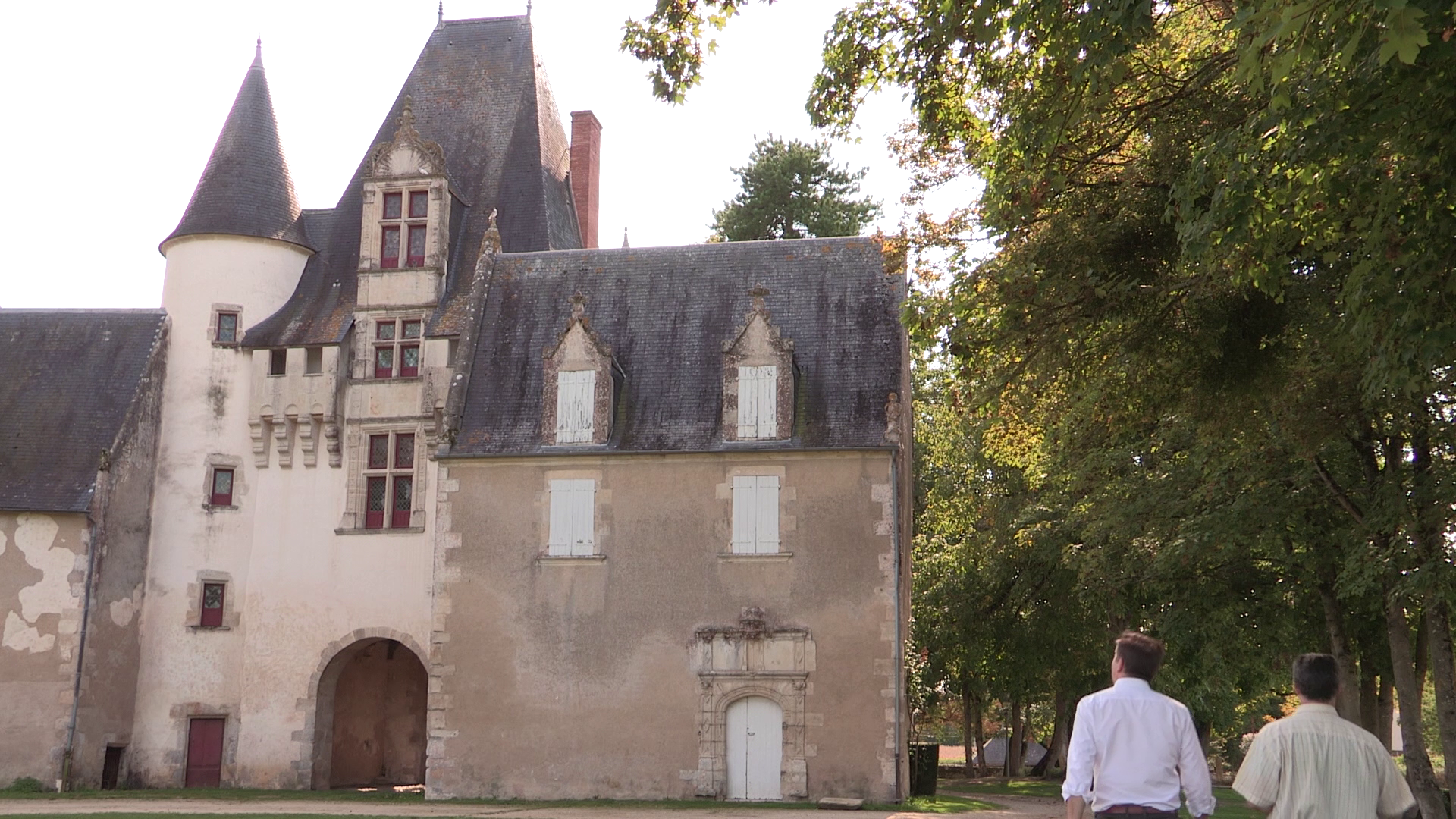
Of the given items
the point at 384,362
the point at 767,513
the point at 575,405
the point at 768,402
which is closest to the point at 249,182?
the point at 384,362

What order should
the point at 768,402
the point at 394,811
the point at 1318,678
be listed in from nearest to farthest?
the point at 1318,678 → the point at 394,811 → the point at 768,402

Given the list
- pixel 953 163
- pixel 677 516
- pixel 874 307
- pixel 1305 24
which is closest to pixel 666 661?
pixel 677 516

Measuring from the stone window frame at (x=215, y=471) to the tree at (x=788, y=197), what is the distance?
1659 cm

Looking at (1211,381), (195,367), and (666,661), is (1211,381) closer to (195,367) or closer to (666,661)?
(666,661)

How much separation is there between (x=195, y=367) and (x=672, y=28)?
18.4 meters

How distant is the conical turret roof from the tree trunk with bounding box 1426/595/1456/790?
2168 centimetres

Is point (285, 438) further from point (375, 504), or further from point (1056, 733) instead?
point (1056, 733)

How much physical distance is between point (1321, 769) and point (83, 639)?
24.1 m

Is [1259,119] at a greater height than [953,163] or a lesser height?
lesser

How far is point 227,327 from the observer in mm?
28281

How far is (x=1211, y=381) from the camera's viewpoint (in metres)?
14.3

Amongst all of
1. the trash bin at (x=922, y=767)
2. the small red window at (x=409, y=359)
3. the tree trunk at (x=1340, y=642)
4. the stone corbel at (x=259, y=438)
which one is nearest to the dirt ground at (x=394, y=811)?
the trash bin at (x=922, y=767)

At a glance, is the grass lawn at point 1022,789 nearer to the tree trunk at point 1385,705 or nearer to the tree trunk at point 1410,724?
the tree trunk at point 1385,705

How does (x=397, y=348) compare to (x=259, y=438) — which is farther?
(x=397, y=348)
